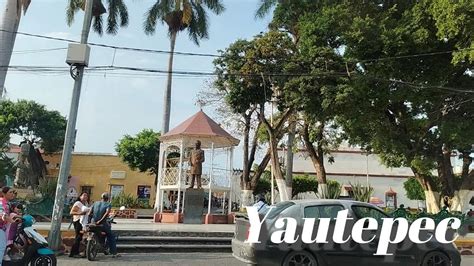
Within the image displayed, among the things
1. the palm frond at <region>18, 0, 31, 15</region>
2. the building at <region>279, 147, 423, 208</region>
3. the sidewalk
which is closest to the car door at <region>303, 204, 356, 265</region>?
the sidewalk

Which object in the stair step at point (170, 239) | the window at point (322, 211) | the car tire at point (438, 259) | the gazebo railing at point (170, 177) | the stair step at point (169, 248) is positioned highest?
the gazebo railing at point (170, 177)

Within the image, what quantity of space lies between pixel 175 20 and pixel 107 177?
19.6 meters

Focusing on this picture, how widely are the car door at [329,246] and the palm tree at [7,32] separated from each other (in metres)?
12.6

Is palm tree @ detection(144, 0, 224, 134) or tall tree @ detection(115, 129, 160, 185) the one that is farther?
tall tree @ detection(115, 129, 160, 185)

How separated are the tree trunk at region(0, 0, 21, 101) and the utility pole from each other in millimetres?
5237

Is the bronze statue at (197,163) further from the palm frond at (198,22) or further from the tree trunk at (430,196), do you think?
the palm frond at (198,22)

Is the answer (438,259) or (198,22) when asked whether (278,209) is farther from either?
(198,22)

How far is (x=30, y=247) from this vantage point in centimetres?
826

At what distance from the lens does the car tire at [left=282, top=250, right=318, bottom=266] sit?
26.4ft

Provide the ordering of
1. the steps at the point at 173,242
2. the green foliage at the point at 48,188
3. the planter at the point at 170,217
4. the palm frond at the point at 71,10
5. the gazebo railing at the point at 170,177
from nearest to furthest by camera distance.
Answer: the steps at the point at 173,242 < the green foliage at the point at 48,188 < the planter at the point at 170,217 < the gazebo railing at the point at 170,177 < the palm frond at the point at 71,10

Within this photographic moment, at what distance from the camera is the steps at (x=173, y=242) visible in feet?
40.2

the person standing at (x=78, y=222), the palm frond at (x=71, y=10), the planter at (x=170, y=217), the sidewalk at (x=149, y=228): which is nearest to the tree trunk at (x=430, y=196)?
the sidewalk at (x=149, y=228)

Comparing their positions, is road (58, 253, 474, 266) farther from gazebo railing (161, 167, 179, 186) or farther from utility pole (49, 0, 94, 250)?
gazebo railing (161, 167, 179, 186)

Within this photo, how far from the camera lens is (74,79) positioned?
12.1 meters
